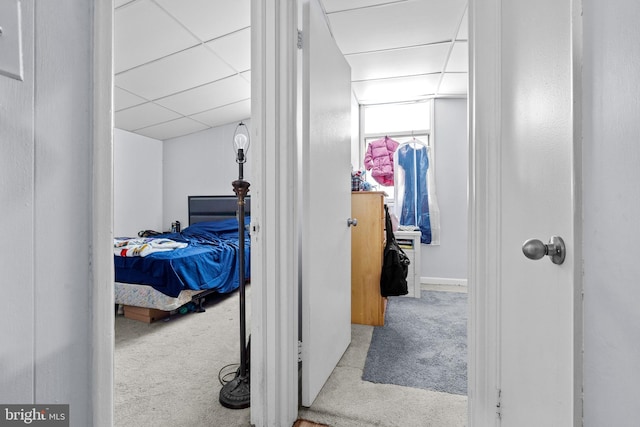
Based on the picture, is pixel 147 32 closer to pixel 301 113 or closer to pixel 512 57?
pixel 301 113

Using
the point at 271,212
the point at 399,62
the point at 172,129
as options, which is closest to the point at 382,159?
the point at 399,62

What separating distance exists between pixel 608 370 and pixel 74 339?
0.76m

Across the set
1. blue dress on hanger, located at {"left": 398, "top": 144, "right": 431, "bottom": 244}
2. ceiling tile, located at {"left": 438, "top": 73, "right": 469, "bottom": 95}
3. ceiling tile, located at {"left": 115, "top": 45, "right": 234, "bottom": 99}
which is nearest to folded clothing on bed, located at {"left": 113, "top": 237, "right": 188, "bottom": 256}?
ceiling tile, located at {"left": 115, "top": 45, "right": 234, "bottom": 99}

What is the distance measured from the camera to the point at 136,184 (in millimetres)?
4520

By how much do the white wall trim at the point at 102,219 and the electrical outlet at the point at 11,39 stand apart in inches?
3.5

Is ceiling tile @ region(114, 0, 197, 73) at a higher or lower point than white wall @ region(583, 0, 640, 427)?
higher

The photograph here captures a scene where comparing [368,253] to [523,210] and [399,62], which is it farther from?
[399,62]

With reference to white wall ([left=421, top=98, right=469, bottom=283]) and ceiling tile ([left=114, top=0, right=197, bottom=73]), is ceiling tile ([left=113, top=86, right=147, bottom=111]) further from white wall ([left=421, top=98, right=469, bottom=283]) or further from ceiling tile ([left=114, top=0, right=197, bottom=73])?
white wall ([left=421, top=98, right=469, bottom=283])

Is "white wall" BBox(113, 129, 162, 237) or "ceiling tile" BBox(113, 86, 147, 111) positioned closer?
"ceiling tile" BBox(113, 86, 147, 111)

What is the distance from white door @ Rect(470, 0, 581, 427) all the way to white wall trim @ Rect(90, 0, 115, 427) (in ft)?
2.41

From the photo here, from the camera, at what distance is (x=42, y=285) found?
0.41m

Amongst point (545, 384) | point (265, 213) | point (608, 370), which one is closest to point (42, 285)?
point (608, 370)

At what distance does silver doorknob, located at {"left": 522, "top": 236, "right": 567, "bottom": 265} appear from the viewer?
0.64m

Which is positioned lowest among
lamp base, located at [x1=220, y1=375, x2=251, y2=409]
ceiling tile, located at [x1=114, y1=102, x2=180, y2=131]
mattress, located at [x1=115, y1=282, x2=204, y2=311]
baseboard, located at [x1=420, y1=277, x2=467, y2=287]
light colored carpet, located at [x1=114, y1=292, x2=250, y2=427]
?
light colored carpet, located at [x1=114, y1=292, x2=250, y2=427]
